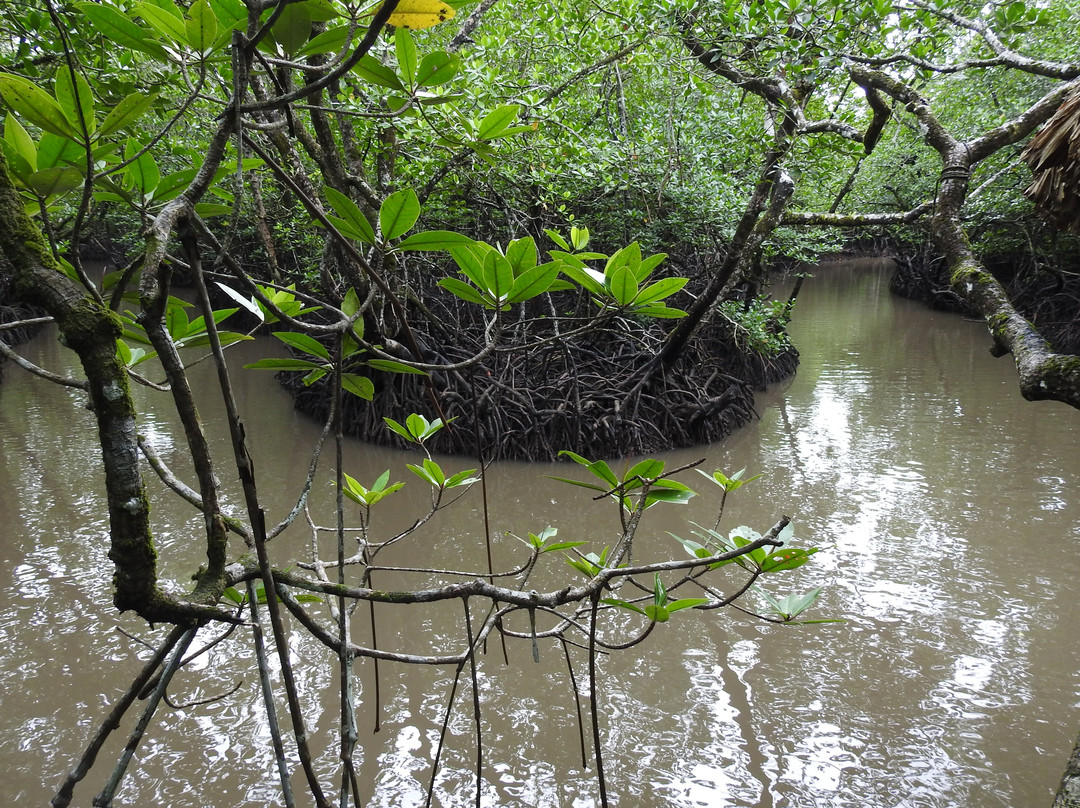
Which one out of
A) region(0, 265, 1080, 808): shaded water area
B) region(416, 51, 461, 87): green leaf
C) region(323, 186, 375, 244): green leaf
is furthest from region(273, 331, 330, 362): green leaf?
region(0, 265, 1080, 808): shaded water area

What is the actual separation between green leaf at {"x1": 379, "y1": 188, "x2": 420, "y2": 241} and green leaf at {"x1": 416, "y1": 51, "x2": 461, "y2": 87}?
0.58ft

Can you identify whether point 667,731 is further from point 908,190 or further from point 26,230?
point 908,190

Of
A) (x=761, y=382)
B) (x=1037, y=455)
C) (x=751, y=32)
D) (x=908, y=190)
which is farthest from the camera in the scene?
(x=908, y=190)

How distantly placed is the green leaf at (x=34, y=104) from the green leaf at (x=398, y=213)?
0.31 meters

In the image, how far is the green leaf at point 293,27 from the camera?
2.21 feet

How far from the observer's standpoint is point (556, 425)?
15.9 ft

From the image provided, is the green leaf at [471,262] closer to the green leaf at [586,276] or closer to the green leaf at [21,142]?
the green leaf at [586,276]

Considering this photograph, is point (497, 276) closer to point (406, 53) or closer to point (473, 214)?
point (406, 53)

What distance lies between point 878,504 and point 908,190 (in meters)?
9.20

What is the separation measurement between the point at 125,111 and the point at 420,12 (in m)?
0.35

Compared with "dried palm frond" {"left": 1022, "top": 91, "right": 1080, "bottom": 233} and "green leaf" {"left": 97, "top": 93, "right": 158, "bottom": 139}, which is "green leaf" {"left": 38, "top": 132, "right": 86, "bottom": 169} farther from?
"dried palm frond" {"left": 1022, "top": 91, "right": 1080, "bottom": 233}

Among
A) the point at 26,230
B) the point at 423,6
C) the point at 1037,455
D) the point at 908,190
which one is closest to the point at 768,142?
the point at 1037,455

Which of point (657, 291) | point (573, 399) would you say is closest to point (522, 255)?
point (657, 291)

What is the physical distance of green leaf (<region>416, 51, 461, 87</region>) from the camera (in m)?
0.78
